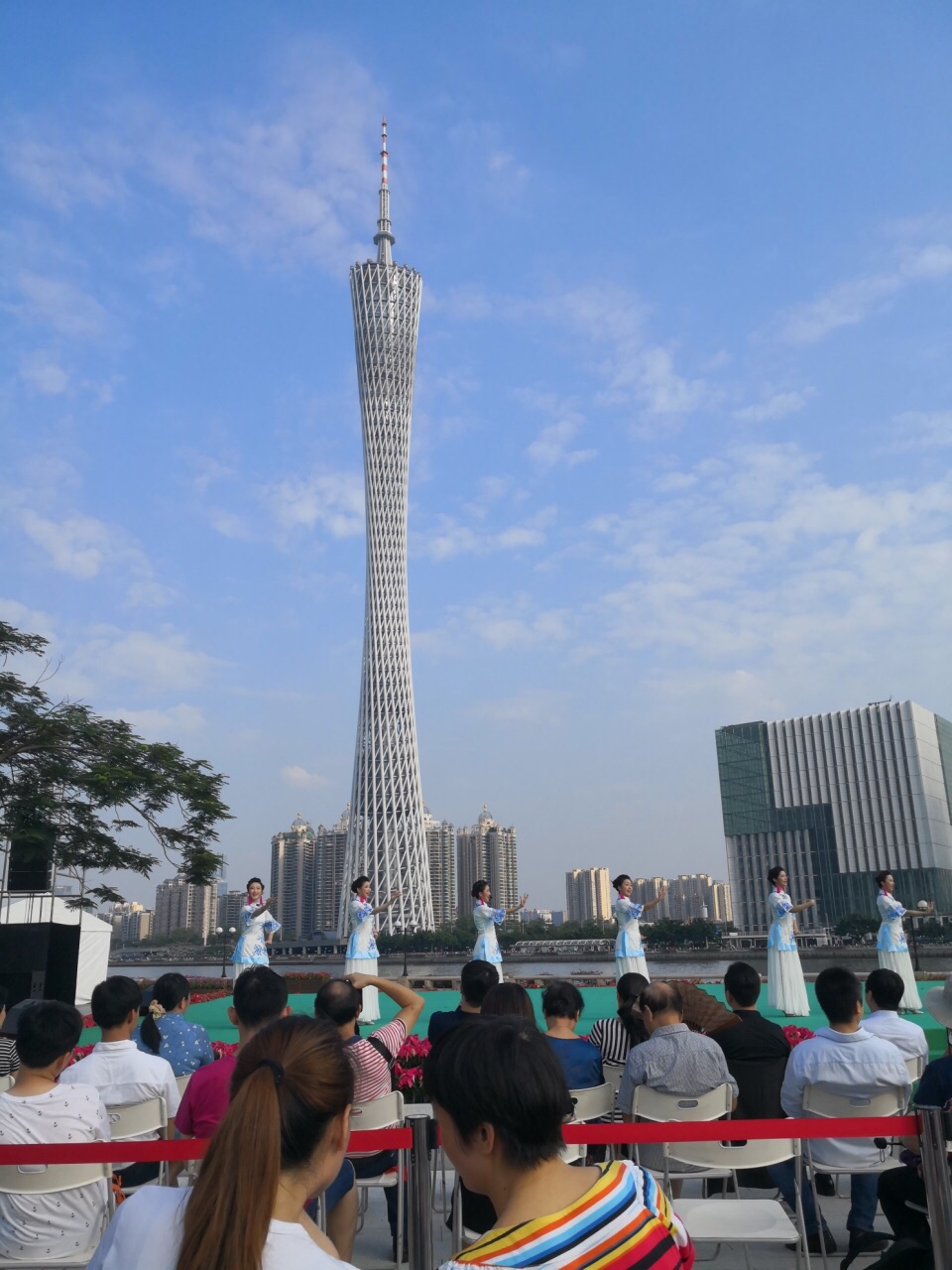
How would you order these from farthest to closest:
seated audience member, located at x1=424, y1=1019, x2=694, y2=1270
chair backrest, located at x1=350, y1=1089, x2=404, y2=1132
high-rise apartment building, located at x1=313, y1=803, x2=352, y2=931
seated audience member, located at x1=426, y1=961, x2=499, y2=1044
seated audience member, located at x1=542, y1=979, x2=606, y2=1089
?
high-rise apartment building, located at x1=313, y1=803, x2=352, y2=931
seated audience member, located at x1=426, y1=961, x2=499, y2=1044
seated audience member, located at x1=542, y1=979, x2=606, y2=1089
chair backrest, located at x1=350, y1=1089, x2=404, y2=1132
seated audience member, located at x1=424, y1=1019, x2=694, y2=1270

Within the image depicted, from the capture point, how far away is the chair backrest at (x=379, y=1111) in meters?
3.40

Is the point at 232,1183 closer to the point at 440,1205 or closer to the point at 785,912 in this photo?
the point at 440,1205

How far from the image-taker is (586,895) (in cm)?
9519

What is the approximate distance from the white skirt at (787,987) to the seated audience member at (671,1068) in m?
7.60

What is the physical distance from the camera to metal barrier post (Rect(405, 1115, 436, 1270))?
241 cm

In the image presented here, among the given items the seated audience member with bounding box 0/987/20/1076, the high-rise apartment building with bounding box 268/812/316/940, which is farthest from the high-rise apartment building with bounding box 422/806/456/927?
the seated audience member with bounding box 0/987/20/1076

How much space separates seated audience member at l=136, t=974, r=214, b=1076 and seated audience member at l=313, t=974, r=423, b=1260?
3.94 ft

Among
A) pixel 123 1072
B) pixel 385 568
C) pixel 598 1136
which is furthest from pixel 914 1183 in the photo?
pixel 385 568

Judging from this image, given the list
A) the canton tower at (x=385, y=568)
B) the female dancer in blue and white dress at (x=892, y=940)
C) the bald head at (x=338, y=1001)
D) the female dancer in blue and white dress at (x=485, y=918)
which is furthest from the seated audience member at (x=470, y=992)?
the canton tower at (x=385, y=568)

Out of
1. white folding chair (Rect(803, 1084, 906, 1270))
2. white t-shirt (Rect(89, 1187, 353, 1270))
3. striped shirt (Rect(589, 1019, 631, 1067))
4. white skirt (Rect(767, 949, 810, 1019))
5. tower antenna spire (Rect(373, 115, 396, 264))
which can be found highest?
tower antenna spire (Rect(373, 115, 396, 264))

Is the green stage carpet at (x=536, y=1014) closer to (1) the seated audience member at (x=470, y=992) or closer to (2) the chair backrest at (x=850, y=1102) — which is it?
(1) the seated audience member at (x=470, y=992)

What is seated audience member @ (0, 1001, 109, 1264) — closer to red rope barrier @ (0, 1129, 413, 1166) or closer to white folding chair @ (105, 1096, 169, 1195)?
red rope barrier @ (0, 1129, 413, 1166)

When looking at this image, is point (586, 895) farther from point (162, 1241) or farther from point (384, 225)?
point (162, 1241)

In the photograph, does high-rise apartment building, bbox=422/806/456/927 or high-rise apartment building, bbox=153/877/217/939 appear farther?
Answer: high-rise apartment building, bbox=153/877/217/939
